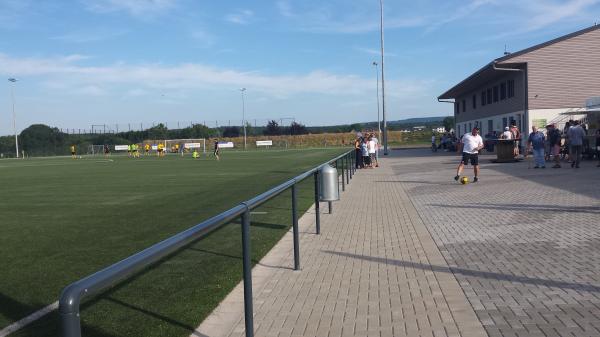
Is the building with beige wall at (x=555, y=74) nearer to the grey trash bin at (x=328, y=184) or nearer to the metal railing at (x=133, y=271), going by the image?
the grey trash bin at (x=328, y=184)

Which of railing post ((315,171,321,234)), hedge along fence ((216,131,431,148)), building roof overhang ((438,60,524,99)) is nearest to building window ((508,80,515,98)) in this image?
building roof overhang ((438,60,524,99))

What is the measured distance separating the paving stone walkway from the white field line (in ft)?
5.14

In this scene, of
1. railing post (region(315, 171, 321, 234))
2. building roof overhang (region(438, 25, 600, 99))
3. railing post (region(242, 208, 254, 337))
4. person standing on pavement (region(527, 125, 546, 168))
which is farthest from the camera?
building roof overhang (region(438, 25, 600, 99))

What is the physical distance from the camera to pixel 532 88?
33.0 m

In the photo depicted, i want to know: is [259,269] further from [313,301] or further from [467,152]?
[467,152]

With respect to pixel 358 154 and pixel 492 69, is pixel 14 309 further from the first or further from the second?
pixel 492 69

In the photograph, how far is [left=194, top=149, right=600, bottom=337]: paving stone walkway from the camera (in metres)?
4.77

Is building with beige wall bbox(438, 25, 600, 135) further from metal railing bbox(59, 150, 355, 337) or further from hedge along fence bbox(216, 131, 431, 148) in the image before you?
hedge along fence bbox(216, 131, 431, 148)

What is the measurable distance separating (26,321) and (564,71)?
33850 millimetres

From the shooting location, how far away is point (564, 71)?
33156mm

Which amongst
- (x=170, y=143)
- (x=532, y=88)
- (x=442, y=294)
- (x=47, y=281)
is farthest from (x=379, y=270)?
(x=170, y=143)

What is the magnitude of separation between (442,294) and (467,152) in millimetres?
12664

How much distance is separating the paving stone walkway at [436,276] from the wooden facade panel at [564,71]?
22.9m

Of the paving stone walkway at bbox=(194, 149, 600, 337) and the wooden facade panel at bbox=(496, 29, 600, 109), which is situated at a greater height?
the wooden facade panel at bbox=(496, 29, 600, 109)
